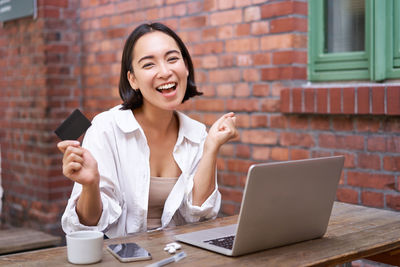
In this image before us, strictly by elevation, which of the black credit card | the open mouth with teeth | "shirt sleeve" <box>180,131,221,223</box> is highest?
the open mouth with teeth

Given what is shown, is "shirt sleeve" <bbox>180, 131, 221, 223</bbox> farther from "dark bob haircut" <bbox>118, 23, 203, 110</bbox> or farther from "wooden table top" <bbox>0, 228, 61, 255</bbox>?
"wooden table top" <bbox>0, 228, 61, 255</bbox>

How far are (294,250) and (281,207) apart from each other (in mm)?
151

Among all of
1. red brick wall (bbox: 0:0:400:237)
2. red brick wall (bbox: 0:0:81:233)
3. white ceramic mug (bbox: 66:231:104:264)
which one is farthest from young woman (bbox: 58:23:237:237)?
red brick wall (bbox: 0:0:81:233)

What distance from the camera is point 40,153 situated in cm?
423

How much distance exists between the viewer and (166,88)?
2141 mm

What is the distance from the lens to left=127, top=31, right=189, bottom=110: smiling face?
2.12 m

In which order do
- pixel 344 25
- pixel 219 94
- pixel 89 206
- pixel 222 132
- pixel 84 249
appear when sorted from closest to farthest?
pixel 84 249, pixel 89 206, pixel 222 132, pixel 344 25, pixel 219 94

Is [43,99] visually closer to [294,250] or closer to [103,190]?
[103,190]

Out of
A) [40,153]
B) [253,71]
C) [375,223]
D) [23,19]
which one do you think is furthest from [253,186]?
[23,19]

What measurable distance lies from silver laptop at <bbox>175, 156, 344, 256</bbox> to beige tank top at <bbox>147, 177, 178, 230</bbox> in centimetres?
54

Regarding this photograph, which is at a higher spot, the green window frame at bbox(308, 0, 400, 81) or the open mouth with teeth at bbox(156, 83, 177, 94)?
the green window frame at bbox(308, 0, 400, 81)

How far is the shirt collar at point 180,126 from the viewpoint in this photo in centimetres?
213

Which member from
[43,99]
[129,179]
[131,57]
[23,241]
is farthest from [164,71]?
[43,99]

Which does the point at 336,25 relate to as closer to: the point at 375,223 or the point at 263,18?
the point at 263,18
